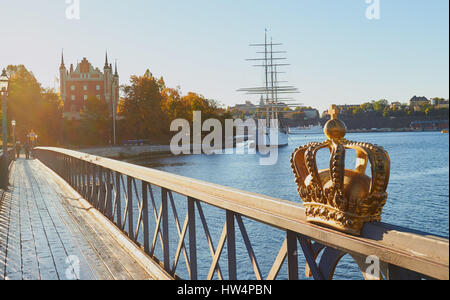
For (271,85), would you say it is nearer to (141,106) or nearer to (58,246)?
(141,106)

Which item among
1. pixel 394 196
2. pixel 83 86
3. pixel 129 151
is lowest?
pixel 394 196

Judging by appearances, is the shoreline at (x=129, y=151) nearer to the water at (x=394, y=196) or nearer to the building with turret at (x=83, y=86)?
the water at (x=394, y=196)

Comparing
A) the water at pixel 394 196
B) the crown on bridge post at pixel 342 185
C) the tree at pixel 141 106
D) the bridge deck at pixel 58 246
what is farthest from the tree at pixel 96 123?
the crown on bridge post at pixel 342 185

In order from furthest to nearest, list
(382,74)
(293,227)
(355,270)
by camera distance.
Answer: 1. (355,270)
2. (382,74)
3. (293,227)

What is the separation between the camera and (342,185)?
5.88ft

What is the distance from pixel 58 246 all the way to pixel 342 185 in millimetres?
4754

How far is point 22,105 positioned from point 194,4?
5920 centimetres

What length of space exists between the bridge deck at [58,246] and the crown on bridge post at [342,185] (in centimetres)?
269

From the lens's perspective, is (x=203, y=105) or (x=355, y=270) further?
(x=203, y=105)


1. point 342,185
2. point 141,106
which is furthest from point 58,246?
point 141,106

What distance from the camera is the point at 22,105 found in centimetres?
5800

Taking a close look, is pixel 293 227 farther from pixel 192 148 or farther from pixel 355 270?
pixel 192 148
